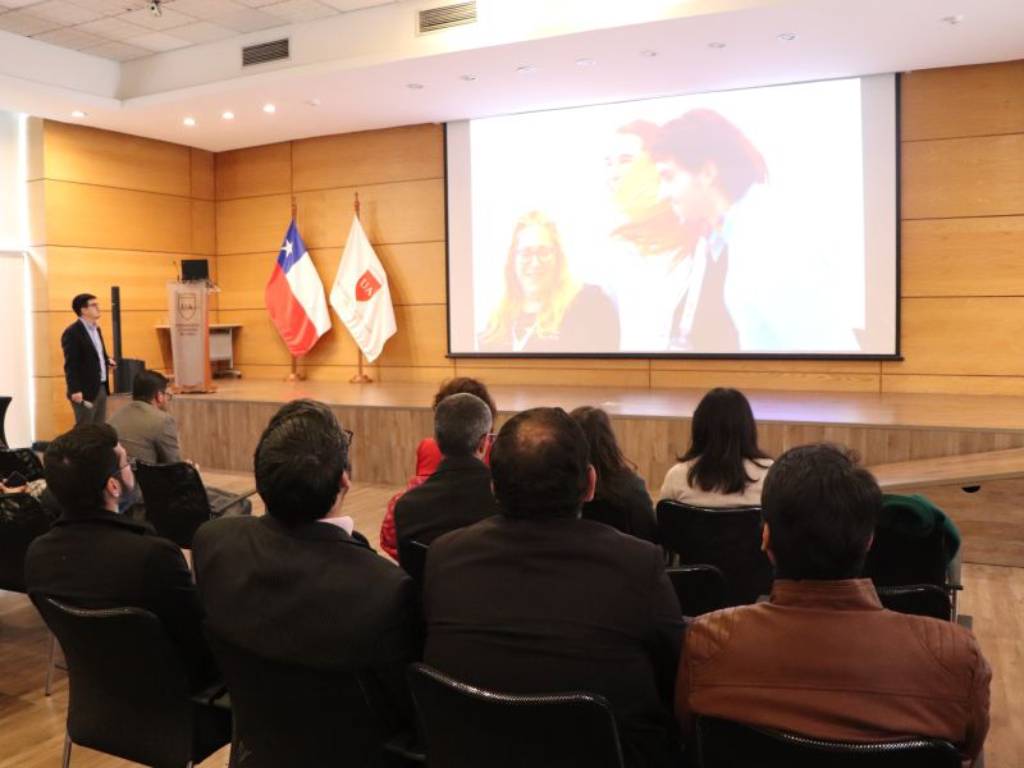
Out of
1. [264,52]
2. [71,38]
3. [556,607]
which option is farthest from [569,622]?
[71,38]

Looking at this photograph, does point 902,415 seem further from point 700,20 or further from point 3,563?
point 3,563

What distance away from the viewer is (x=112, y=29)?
303 inches

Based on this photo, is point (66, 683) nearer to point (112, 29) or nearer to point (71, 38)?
point (112, 29)

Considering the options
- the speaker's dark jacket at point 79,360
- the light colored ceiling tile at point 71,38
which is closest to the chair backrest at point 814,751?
the speaker's dark jacket at point 79,360

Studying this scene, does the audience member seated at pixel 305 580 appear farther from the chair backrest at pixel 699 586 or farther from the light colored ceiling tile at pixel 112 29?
the light colored ceiling tile at pixel 112 29

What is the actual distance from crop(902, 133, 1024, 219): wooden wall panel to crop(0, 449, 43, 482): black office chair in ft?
21.6

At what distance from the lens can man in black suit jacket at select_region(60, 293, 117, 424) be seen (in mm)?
7352

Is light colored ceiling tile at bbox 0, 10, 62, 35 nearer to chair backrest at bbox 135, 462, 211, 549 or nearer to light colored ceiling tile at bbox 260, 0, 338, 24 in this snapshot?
light colored ceiling tile at bbox 260, 0, 338, 24

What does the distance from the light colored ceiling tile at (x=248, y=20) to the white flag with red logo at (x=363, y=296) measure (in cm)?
233

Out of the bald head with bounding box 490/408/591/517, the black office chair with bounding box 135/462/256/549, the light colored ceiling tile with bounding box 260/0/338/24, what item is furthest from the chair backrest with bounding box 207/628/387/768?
the light colored ceiling tile with bounding box 260/0/338/24

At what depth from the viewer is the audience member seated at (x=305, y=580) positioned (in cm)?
167

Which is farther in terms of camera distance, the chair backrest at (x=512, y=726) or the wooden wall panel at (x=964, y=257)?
the wooden wall panel at (x=964, y=257)

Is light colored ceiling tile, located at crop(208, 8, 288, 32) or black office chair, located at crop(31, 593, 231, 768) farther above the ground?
light colored ceiling tile, located at crop(208, 8, 288, 32)

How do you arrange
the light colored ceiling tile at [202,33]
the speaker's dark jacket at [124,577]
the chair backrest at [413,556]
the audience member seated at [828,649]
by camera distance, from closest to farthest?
the audience member seated at [828,649] < the speaker's dark jacket at [124,577] < the chair backrest at [413,556] < the light colored ceiling tile at [202,33]
